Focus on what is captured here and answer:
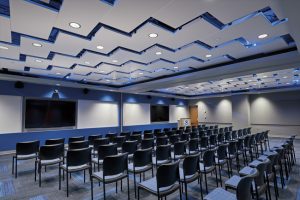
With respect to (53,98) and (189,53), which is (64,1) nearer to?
(189,53)

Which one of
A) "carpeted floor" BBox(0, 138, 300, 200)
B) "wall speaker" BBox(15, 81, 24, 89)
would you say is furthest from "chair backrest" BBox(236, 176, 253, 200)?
"wall speaker" BBox(15, 81, 24, 89)

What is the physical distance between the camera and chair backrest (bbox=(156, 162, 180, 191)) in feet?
7.85

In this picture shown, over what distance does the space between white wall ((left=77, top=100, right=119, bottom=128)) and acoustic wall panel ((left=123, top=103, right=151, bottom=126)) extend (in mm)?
725

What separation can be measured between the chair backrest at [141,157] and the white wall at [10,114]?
6897 millimetres

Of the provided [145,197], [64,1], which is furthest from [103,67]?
[145,197]

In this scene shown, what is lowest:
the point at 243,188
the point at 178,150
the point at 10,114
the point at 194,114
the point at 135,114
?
the point at 178,150

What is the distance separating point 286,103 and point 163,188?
503 inches

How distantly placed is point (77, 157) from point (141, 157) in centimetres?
133

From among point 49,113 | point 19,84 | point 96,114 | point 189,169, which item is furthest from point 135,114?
point 189,169

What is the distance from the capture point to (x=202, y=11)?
112 inches

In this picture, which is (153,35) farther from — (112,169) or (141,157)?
(112,169)

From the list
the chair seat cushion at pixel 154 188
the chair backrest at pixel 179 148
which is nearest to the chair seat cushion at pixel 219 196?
the chair seat cushion at pixel 154 188

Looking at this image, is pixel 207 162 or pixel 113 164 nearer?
pixel 113 164

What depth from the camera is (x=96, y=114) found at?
10016 mm
